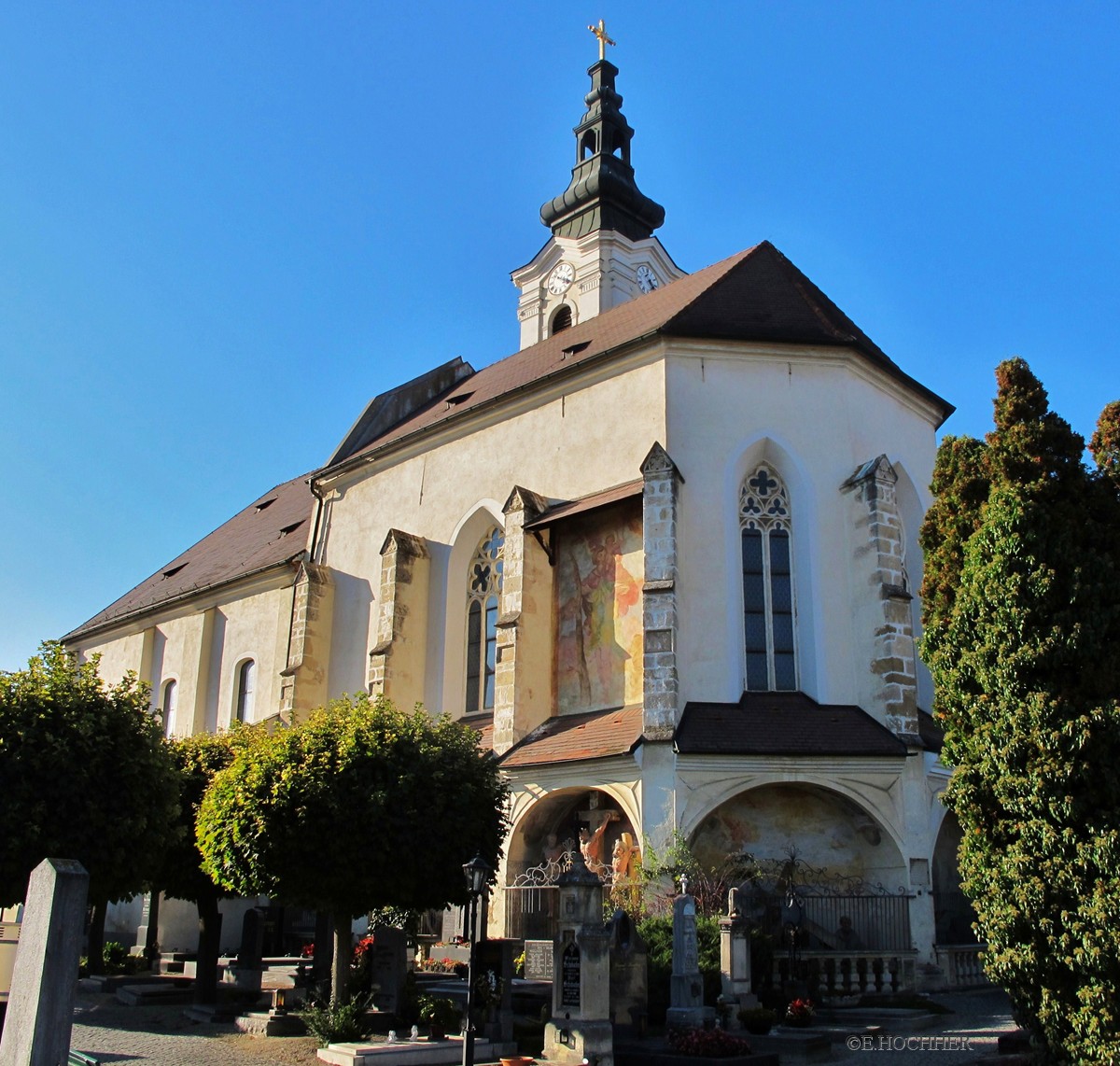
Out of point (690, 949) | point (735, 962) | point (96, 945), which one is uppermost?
point (690, 949)

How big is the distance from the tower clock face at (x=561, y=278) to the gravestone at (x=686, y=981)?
26.3m

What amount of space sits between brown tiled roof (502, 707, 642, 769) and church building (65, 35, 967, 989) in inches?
2.5

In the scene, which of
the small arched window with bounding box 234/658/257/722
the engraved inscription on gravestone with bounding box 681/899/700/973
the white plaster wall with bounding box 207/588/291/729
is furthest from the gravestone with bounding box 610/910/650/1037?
the small arched window with bounding box 234/658/257/722

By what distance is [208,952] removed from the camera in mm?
17938

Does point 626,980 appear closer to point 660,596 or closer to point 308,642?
point 660,596

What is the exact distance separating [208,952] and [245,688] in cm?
1523

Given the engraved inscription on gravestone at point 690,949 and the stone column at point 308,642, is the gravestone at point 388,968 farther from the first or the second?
the stone column at point 308,642

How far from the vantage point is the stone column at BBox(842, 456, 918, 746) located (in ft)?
65.4

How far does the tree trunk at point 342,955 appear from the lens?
1505 centimetres

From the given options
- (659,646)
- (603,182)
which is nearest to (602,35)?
(603,182)

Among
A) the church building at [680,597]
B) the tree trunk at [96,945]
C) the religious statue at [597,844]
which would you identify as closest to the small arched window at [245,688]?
the church building at [680,597]

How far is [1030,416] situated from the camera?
12875mm

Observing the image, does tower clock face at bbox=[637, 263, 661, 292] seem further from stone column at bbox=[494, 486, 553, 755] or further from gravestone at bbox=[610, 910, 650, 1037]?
gravestone at bbox=[610, 910, 650, 1037]

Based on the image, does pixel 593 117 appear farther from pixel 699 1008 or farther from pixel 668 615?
pixel 699 1008
